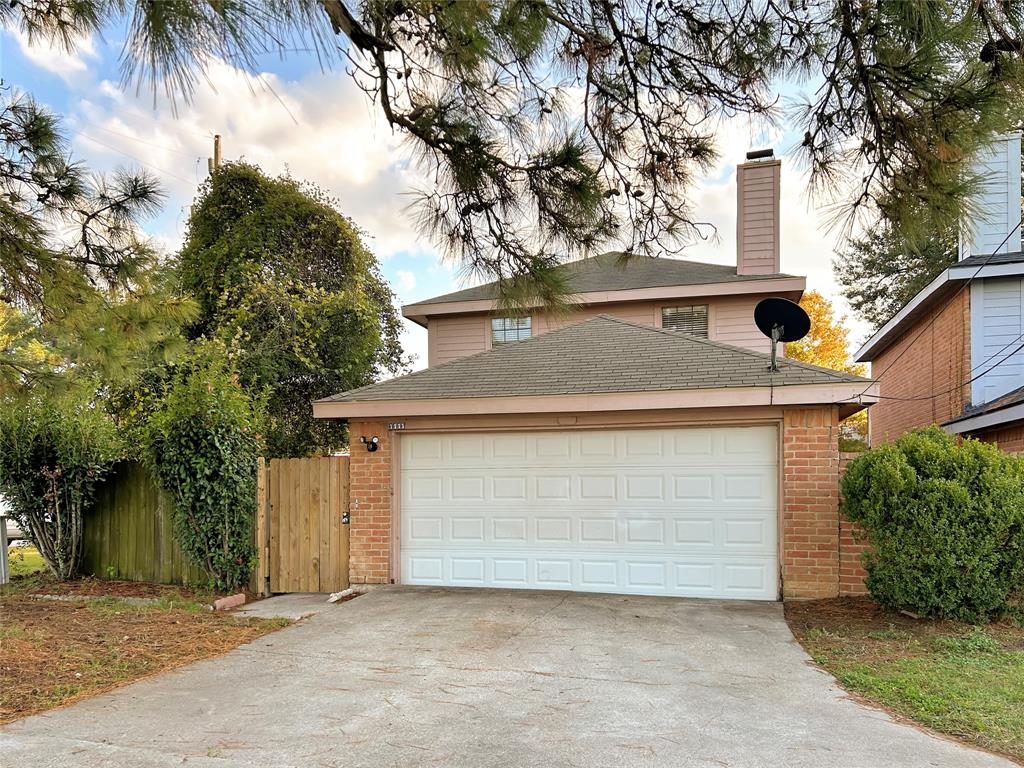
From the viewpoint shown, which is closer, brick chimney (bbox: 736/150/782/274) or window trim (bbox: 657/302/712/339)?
brick chimney (bbox: 736/150/782/274)

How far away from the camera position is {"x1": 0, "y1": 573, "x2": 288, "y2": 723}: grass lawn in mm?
4270

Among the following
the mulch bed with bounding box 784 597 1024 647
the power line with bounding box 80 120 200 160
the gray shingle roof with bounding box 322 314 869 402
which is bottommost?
the mulch bed with bounding box 784 597 1024 647

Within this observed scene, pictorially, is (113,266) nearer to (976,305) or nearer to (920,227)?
(920,227)

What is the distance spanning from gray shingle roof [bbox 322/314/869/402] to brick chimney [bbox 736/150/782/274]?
3.57 meters

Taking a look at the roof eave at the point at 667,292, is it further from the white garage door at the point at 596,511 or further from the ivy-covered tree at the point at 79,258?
the ivy-covered tree at the point at 79,258

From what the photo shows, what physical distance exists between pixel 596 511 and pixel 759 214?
659cm

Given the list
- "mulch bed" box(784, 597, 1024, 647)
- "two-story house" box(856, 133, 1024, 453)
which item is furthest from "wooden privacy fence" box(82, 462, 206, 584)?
"two-story house" box(856, 133, 1024, 453)

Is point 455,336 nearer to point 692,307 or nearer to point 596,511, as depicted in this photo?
point 692,307

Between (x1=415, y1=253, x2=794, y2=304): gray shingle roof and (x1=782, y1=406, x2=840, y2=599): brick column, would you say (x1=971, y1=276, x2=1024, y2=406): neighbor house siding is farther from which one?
(x1=782, y1=406, x2=840, y2=599): brick column

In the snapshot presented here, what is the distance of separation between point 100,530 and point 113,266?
485cm

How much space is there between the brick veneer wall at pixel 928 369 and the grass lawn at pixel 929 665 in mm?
Result: 3634

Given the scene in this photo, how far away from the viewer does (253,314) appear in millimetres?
11820

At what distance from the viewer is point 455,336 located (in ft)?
40.9

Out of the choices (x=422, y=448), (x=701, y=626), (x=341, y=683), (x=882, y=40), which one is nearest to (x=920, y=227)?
(x=882, y=40)
